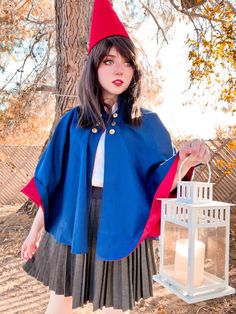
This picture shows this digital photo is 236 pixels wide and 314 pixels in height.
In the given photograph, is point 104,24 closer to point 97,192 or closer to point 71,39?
point 97,192

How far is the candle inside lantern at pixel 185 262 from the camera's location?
0.77 meters

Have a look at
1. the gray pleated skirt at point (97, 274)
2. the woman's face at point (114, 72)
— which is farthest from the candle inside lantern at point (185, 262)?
the woman's face at point (114, 72)

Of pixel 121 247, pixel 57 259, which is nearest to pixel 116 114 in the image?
pixel 121 247

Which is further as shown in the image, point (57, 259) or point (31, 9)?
point (31, 9)

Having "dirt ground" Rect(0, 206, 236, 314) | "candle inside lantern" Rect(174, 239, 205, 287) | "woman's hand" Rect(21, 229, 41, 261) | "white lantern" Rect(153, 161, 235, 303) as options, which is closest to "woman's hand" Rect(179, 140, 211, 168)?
"white lantern" Rect(153, 161, 235, 303)

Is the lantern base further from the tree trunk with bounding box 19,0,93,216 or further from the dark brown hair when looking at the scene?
the tree trunk with bounding box 19,0,93,216

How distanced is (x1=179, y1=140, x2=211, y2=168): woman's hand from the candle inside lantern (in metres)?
0.24

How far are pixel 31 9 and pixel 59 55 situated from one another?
1450 mm

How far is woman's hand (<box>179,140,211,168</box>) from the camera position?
2.83 feet

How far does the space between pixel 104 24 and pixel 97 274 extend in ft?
3.16

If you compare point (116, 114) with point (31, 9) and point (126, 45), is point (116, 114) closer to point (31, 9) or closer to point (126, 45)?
point (126, 45)

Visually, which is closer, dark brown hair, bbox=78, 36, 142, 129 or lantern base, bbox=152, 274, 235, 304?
lantern base, bbox=152, 274, 235, 304

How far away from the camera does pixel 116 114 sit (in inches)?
46.4

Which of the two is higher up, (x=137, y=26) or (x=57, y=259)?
(x=137, y=26)
